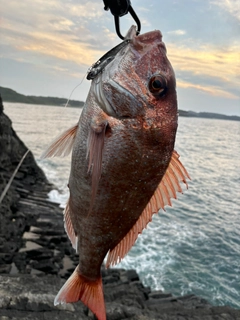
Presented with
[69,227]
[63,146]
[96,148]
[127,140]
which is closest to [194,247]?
[69,227]

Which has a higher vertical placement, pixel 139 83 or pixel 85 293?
pixel 139 83

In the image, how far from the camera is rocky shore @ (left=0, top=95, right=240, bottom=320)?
6.37 meters

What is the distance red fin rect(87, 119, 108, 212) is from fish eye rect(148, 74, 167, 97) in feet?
1.33

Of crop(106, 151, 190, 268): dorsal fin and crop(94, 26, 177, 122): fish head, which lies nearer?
crop(94, 26, 177, 122): fish head

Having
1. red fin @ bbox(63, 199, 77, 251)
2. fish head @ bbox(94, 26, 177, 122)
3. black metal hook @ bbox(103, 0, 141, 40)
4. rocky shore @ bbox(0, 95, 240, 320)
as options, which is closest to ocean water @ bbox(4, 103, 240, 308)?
rocky shore @ bbox(0, 95, 240, 320)

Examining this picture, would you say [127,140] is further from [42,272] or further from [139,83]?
[42,272]

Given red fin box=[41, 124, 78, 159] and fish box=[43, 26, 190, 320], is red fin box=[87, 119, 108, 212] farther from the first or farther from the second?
red fin box=[41, 124, 78, 159]

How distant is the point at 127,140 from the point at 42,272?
11.3m

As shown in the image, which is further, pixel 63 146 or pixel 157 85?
pixel 63 146

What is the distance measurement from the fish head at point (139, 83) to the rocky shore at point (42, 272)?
4553mm

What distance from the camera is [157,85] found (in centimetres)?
253

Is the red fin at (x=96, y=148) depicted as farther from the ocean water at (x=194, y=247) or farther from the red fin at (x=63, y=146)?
the ocean water at (x=194, y=247)

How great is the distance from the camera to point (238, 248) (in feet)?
64.6

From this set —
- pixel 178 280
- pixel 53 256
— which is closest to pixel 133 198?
pixel 53 256
